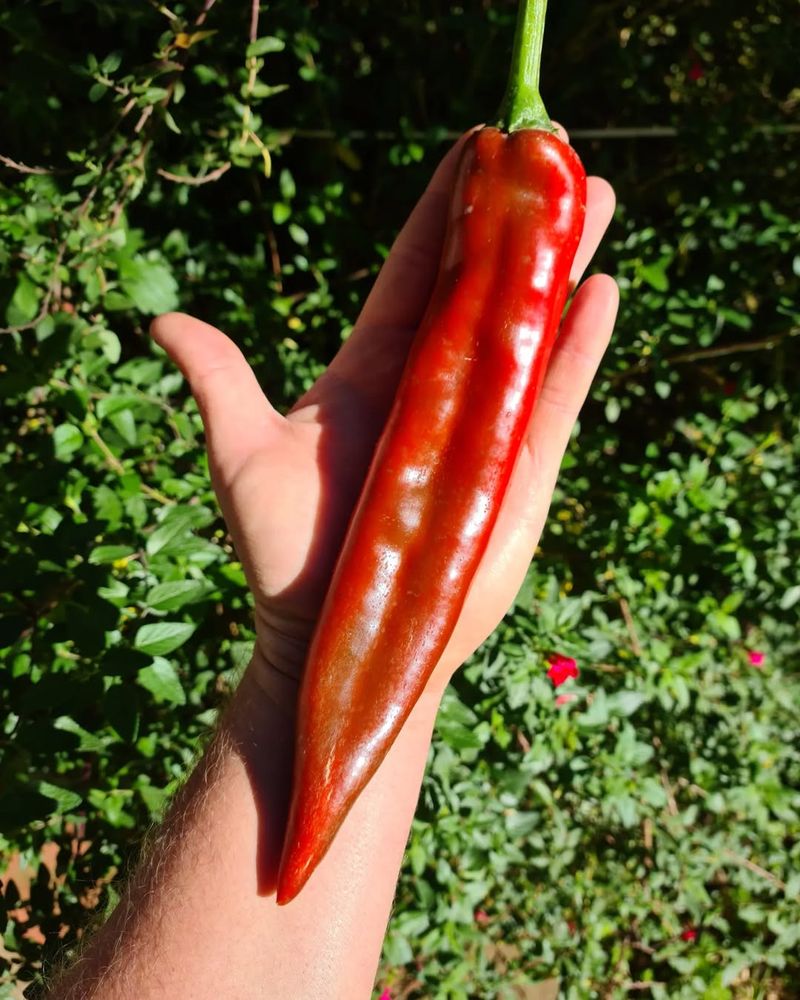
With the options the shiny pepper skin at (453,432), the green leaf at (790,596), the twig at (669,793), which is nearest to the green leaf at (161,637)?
the shiny pepper skin at (453,432)

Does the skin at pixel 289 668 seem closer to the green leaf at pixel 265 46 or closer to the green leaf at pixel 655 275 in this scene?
the green leaf at pixel 655 275

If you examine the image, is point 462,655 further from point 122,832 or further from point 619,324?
point 619,324

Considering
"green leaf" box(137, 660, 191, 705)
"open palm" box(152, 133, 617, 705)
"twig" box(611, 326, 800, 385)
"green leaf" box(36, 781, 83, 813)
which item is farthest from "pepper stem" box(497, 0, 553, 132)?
"green leaf" box(36, 781, 83, 813)

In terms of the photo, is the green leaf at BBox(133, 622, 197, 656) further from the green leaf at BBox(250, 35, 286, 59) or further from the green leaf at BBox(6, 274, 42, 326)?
the green leaf at BBox(250, 35, 286, 59)

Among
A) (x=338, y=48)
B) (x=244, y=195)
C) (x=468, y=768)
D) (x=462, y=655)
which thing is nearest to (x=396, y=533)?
(x=462, y=655)

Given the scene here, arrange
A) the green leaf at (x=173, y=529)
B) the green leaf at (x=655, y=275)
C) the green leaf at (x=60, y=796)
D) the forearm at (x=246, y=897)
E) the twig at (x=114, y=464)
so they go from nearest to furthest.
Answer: the forearm at (x=246, y=897)
the green leaf at (x=60, y=796)
the green leaf at (x=173, y=529)
the twig at (x=114, y=464)
the green leaf at (x=655, y=275)

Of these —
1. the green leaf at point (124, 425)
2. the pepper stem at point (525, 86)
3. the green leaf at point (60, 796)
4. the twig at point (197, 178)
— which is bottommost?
the green leaf at point (60, 796)

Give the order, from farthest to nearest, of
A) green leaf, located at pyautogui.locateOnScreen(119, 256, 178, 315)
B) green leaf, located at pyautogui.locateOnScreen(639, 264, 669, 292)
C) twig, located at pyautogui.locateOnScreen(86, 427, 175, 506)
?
1. green leaf, located at pyautogui.locateOnScreen(639, 264, 669, 292)
2. green leaf, located at pyautogui.locateOnScreen(119, 256, 178, 315)
3. twig, located at pyautogui.locateOnScreen(86, 427, 175, 506)
